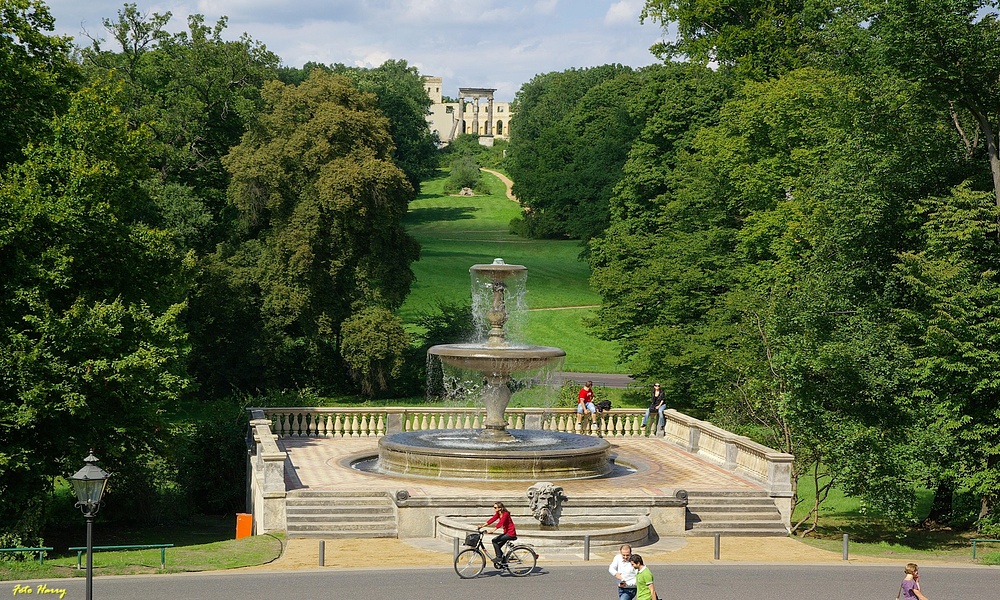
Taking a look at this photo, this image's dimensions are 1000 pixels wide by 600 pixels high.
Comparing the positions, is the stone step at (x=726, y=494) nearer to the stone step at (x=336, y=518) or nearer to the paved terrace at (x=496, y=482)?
the paved terrace at (x=496, y=482)

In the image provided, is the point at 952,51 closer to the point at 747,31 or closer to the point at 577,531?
the point at 577,531

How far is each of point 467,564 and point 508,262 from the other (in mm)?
70469

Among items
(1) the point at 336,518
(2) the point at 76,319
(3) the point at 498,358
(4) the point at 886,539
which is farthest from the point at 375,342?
(4) the point at 886,539

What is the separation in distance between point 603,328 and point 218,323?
1625 centimetres

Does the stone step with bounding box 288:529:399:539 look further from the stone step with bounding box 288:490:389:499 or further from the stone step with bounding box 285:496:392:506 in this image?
the stone step with bounding box 288:490:389:499

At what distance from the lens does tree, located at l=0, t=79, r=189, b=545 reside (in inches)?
998

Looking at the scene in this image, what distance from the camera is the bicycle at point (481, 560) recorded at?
800 inches

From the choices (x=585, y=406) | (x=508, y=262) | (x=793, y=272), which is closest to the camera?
(x=585, y=406)

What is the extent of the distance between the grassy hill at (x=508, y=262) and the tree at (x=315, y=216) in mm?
11168

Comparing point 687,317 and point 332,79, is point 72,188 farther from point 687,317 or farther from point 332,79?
point 687,317

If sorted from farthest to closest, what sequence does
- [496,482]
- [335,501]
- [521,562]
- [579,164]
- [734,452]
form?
[579,164]
[734,452]
[496,482]
[335,501]
[521,562]

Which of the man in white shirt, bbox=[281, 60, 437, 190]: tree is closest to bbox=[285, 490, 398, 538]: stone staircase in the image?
the man in white shirt

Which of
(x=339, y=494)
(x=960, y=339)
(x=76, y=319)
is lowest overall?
(x=339, y=494)

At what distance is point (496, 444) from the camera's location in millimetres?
28906
